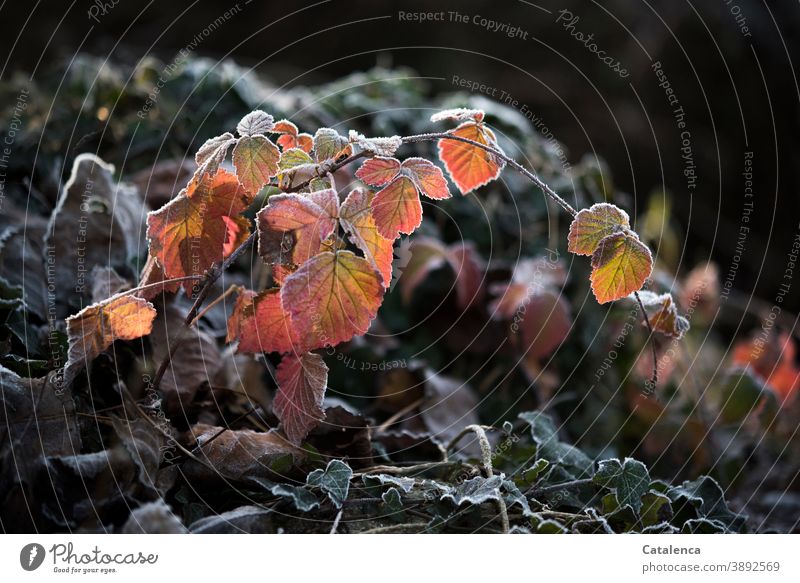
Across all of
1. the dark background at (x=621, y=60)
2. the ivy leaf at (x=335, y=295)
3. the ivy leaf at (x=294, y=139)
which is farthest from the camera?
the dark background at (x=621, y=60)

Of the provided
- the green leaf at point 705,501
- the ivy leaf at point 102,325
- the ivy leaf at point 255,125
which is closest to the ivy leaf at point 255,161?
the ivy leaf at point 255,125

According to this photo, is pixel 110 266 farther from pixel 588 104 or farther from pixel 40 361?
pixel 588 104

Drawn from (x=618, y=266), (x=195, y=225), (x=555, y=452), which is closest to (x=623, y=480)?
(x=555, y=452)

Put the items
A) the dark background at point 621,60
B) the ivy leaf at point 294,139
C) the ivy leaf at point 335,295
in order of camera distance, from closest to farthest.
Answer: the ivy leaf at point 335,295 < the ivy leaf at point 294,139 < the dark background at point 621,60

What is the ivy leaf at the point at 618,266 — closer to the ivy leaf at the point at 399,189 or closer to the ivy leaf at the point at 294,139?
the ivy leaf at the point at 399,189

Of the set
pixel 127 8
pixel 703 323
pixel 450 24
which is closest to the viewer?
pixel 703 323
